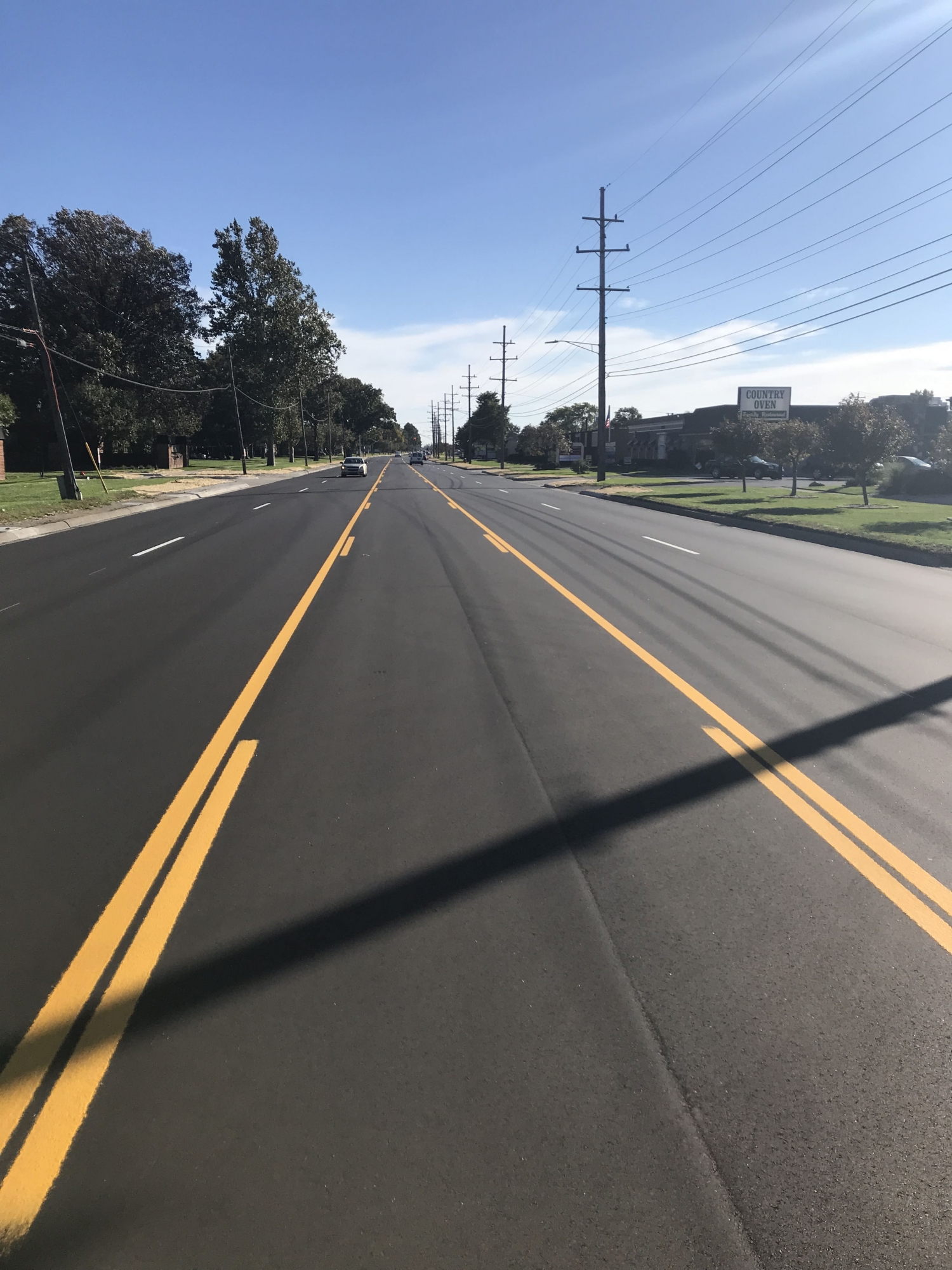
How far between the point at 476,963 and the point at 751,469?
61470 mm

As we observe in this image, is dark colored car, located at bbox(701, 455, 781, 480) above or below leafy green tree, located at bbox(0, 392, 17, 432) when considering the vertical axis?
below

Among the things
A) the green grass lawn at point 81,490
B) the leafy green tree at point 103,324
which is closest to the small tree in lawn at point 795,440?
the green grass lawn at point 81,490

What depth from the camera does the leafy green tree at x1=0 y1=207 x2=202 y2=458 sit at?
60000 millimetres

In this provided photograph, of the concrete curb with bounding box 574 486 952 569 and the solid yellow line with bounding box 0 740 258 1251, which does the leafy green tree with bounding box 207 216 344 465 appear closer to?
the concrete curb with bounding box 574 486 952 569

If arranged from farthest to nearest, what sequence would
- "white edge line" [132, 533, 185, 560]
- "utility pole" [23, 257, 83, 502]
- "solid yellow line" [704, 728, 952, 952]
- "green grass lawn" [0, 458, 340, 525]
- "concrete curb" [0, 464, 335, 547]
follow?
"utility pole" [23, 257, 83, 502] < "green grass lawn" [0, 458, 340, 525] < "concrete curb" [0, 464, 335, 547] < "white edge line" [132, 533, 185, 560] < "solid yellow line" [704, 728, 952, 952]

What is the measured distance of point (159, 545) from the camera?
18.8 metres

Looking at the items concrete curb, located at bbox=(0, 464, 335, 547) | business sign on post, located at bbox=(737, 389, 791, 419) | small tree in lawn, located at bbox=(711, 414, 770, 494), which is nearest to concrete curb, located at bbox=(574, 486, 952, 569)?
small tree in lawn, located at bbox=(711, 414, 770, 494)

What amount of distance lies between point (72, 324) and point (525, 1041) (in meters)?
73.6

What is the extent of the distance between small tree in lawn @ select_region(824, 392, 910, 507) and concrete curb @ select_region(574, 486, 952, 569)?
6084mm

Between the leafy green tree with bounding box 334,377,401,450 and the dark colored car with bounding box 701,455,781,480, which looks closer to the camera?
the dark colored car with bounding box 701,455,781,480

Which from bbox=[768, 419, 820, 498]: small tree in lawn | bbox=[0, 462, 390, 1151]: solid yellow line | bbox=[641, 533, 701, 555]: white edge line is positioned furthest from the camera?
bbox=[768, 419, 820, 498]: small tree in lawn

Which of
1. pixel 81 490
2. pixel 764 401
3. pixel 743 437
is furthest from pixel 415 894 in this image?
pixel 764 401

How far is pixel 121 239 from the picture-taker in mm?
66750

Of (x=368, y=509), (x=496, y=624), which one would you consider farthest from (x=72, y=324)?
(x=496, y=624)
